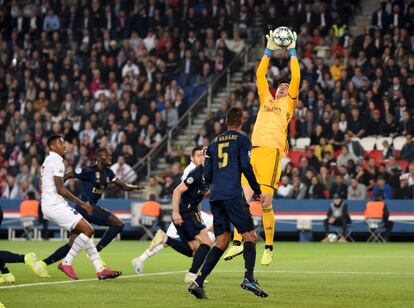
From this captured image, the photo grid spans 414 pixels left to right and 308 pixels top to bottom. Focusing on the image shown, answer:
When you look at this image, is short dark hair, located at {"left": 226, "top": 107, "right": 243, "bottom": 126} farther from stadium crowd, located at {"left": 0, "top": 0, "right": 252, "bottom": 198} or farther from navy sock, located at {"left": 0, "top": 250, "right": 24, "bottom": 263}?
stadium crowd, located at {"left": 0, "top": 0, "right": 252, "bottom": 198}

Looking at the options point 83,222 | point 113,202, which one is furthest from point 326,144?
point 83,222

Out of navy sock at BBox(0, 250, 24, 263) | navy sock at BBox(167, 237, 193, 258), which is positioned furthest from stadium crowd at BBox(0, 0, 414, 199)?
navy sock at BBox(0, 250, 24, 263)

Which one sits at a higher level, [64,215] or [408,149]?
[64,215]

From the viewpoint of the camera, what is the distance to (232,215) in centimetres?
1257

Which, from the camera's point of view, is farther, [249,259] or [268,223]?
[268,223]

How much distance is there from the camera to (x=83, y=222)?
1566cm

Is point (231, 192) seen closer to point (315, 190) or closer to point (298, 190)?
point (315, 190)

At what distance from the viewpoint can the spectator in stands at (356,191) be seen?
94.7 feet

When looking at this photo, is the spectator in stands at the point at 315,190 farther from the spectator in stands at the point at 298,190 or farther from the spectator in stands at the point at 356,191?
the spectator in stands at the point at 356,191

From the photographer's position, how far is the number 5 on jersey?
12.7m

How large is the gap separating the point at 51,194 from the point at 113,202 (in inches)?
616

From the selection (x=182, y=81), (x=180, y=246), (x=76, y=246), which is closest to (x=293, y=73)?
(x=180, y=246)

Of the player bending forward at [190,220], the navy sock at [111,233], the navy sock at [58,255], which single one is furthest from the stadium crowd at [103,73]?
the player bending forward at [190,220]

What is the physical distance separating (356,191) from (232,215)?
16901 millimetres
